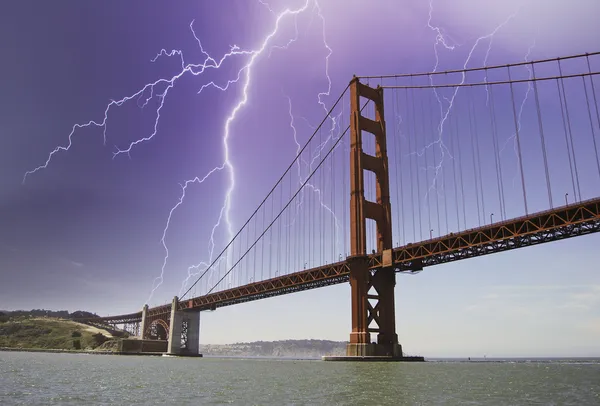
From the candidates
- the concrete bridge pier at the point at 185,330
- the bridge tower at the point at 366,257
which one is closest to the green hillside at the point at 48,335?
the concrete bridge pier at the point at 185,330

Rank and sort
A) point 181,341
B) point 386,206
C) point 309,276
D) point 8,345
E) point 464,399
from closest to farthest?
point 464,399 → point 386,206 → point 309,276 → point 181,341 → point 8,345

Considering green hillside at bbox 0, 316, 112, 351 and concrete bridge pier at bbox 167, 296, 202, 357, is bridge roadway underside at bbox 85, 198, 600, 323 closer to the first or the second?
concrete bridge pier at bbox 167, 296, 202, 357

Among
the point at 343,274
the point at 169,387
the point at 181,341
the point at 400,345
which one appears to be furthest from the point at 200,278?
the point at 169,387

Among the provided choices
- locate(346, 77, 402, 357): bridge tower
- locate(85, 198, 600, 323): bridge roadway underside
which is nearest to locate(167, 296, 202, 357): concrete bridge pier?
locate(85, 198, 600, 323): bridge roadway underside

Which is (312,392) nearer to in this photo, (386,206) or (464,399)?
(464,399)

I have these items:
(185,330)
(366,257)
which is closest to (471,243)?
(366,257)

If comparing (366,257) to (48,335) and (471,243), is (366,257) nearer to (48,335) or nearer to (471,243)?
(471,243)
